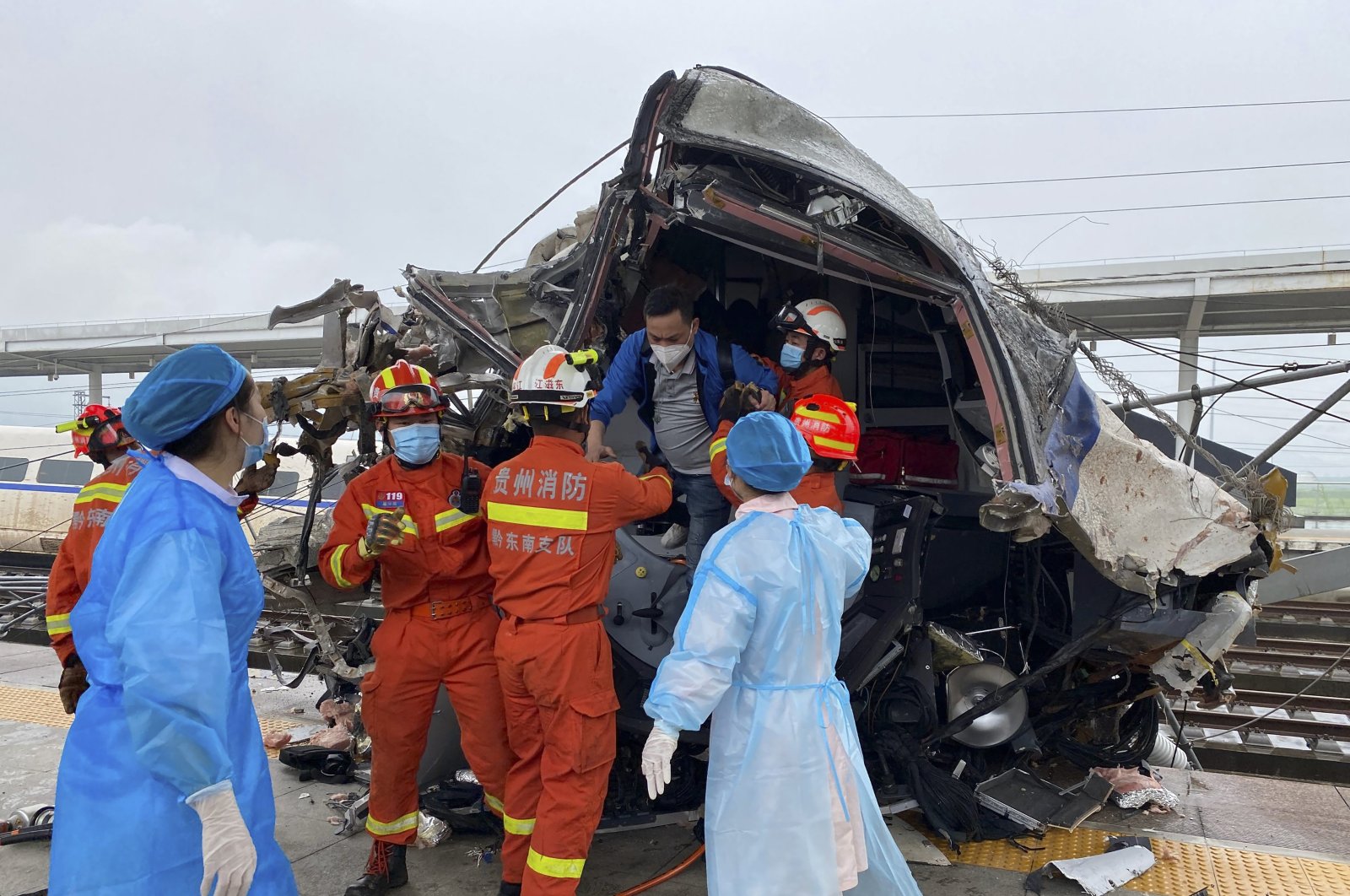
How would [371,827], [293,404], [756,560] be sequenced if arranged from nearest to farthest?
[756,560] < [371,827] < [293,404]

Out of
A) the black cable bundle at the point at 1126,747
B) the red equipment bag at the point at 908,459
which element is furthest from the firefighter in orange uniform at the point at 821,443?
the black cable bundle at the point at 1126,747

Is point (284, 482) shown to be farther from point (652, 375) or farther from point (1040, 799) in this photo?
point (1040, 799)

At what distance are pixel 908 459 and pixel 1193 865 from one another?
270 centimetres

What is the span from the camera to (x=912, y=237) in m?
3.84

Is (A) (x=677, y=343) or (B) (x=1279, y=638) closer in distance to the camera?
(A) (x=677, y=343)

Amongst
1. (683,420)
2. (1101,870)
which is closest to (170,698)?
(683,420)

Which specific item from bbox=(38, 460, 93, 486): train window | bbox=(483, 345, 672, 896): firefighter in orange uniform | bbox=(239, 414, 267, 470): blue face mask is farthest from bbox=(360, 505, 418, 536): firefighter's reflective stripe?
bbox=(38, 460, 93, 486): train window

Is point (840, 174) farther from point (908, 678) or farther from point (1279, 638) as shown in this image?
point (1279, 638)

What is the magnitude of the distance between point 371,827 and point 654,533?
2266 millimetres

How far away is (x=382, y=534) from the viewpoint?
3.62 m

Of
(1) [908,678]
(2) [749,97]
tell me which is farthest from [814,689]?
(2) [749,97]

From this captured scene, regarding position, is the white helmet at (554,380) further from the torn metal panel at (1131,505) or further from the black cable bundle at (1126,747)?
the black cable bundle at (1126,747)

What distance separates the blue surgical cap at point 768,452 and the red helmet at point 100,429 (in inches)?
139

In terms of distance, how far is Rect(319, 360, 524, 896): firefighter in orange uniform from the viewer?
3.79 meters
